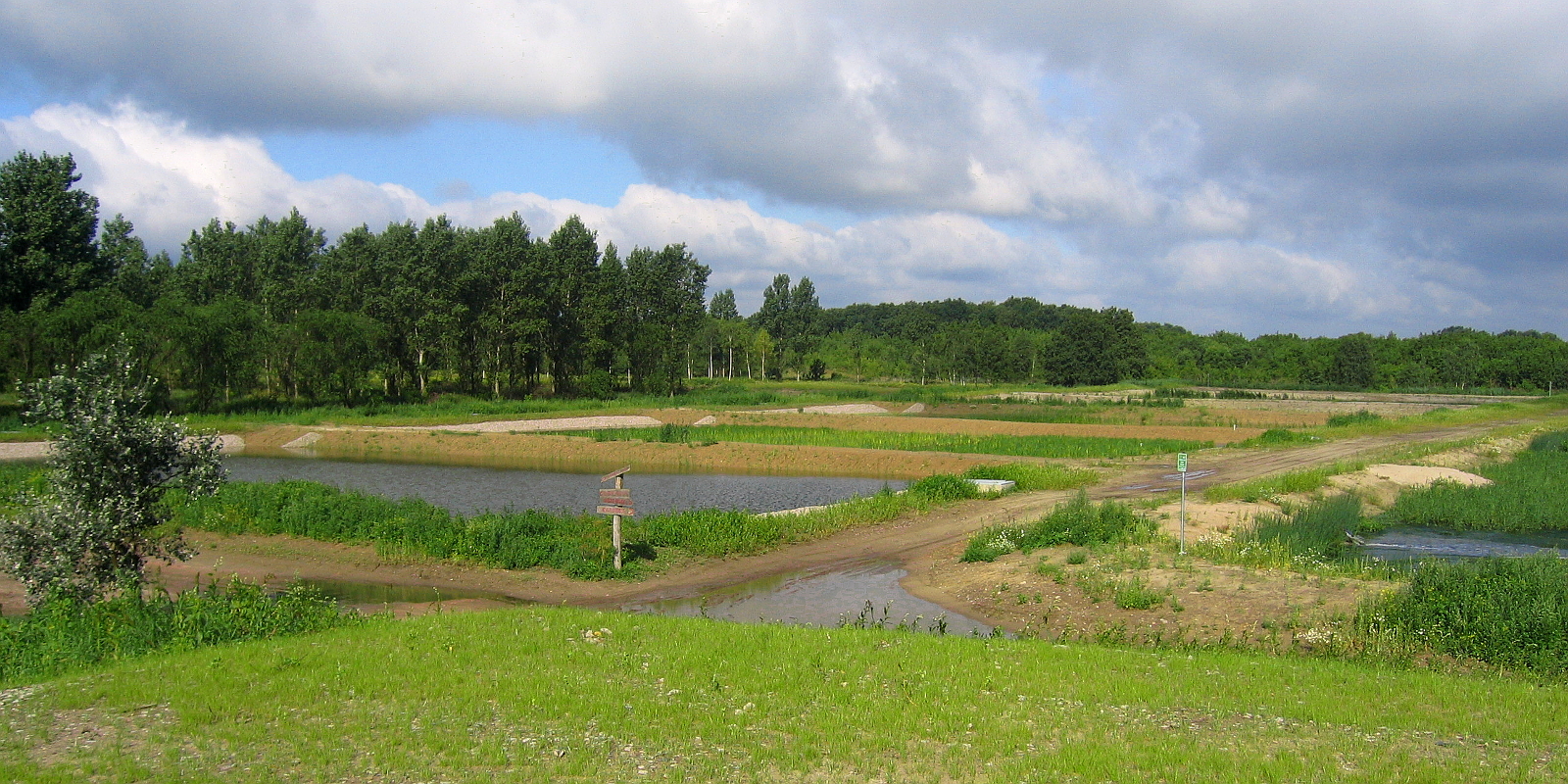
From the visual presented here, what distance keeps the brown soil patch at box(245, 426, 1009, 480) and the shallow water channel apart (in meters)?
2.06

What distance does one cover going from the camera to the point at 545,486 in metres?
34.9

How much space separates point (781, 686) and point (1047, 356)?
474 ft

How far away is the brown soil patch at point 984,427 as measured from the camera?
52812 millimetres

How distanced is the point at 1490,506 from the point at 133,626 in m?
32.2

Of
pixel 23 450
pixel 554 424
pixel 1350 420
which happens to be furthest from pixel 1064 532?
pixel 1350 420

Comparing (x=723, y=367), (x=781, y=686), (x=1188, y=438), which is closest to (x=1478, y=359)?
(x=723, y=367)

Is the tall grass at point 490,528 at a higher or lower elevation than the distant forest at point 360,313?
lower

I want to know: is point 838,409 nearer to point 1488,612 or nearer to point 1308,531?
point 1308,531

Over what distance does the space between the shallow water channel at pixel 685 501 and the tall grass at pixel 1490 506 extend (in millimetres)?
15261

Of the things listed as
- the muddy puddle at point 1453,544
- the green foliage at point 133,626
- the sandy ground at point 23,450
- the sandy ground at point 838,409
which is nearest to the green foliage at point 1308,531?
the muddy puddle at point 1453,544

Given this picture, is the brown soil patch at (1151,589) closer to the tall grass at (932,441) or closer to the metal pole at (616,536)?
the metal pole at (616,536)

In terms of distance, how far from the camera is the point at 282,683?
9438 millimetres

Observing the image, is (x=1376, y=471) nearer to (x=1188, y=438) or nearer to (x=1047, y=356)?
(x=1188, y=438)

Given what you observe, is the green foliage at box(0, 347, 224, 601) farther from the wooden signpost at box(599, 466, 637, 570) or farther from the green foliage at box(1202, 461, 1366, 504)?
the green foliage at box(1202, 461, 1366, 504)
